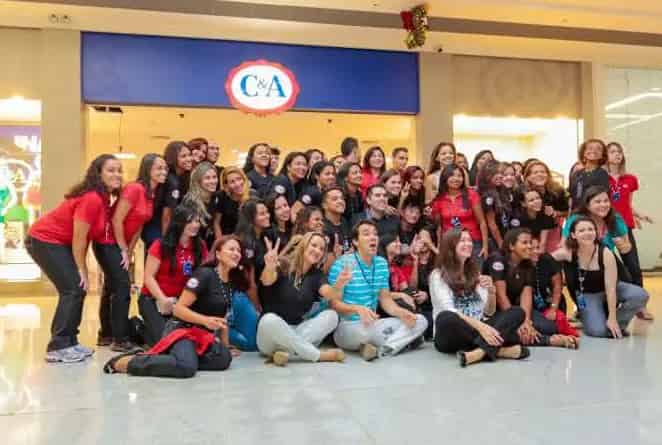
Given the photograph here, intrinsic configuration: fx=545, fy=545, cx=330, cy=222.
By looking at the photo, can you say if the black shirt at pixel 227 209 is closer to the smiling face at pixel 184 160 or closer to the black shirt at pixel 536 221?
the smiling face at pixel 184 160

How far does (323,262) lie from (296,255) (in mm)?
278

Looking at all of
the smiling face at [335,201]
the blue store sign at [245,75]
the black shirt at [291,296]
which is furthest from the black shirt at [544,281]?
the blue store sign at [245,75]

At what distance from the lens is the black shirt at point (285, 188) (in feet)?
15.3

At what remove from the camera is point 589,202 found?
4.43 metres

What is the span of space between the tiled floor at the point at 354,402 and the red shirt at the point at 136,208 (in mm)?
930

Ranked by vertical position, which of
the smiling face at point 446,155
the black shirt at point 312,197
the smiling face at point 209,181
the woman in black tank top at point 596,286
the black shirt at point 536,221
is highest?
the smiling face at point 446,155

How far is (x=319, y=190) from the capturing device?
4.79m

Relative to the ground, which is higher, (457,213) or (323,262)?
(457,213)

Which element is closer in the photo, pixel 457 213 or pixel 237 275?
pixel 237 275

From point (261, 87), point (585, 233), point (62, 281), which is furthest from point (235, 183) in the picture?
point (261, 87)

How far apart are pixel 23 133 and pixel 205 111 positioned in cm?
243

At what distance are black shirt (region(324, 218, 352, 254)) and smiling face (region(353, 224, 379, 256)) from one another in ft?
1.40

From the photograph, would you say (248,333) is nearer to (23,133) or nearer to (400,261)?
(400,261)

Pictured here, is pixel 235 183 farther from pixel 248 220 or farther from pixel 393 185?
pixel 393 185
